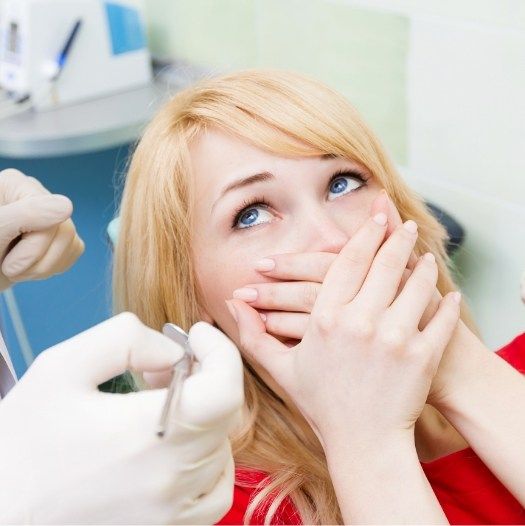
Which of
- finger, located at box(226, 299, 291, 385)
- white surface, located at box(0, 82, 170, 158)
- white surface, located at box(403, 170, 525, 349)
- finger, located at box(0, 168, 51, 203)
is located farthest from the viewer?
white surface, located at box(0, 82, 170, 158)

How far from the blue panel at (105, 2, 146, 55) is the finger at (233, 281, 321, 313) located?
1.81 meters

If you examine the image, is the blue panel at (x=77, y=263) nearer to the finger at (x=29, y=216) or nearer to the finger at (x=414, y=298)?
the finger at (x=29, y=216)

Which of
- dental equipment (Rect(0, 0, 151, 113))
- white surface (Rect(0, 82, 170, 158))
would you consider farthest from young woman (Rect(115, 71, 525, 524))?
dental equipment (Rect(0, 0, 151, 113))

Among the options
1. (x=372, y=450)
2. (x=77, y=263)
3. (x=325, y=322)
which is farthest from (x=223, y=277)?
(x=77, y=263)

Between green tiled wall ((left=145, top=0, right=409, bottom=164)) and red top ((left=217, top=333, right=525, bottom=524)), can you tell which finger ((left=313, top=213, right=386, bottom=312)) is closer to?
red top ((left=217, top=333, right=525, bottom=524))

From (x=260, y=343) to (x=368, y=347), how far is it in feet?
0.67

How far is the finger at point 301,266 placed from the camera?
3.70ft

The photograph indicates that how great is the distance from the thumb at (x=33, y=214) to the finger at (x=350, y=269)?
48cm

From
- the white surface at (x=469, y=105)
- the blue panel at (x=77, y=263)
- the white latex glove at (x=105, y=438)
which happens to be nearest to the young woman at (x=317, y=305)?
the white latex glove at (x=105, y=438)

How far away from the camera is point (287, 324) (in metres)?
1.14

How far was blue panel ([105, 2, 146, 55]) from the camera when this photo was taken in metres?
2.70

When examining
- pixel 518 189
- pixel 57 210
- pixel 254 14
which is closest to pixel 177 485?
pixel 57 210

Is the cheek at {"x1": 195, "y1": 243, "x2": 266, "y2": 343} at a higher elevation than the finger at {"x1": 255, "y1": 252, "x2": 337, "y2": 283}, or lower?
lower

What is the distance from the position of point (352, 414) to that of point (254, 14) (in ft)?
5.68
